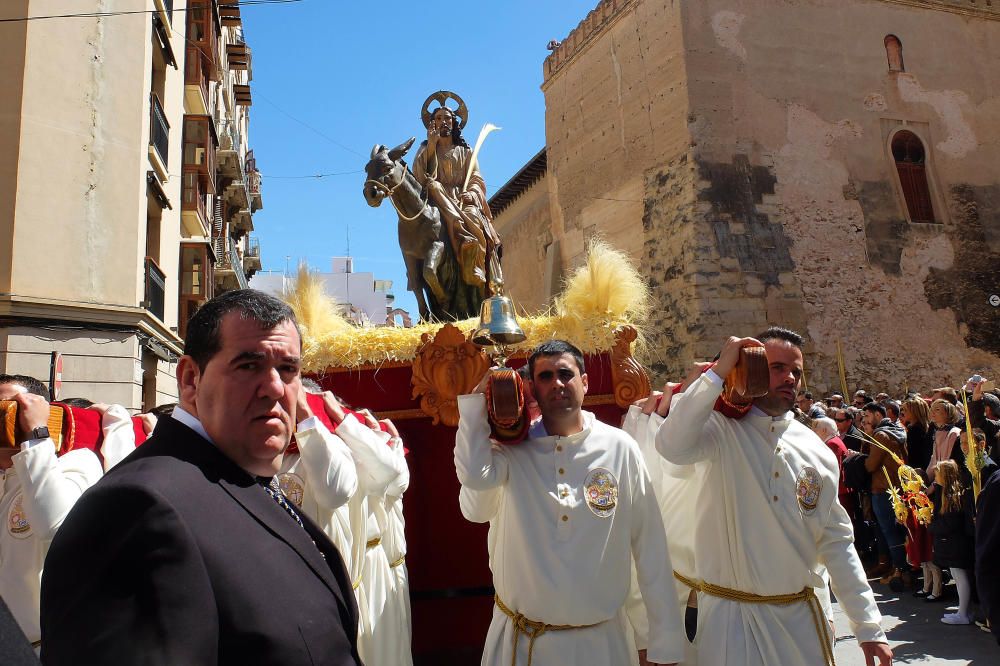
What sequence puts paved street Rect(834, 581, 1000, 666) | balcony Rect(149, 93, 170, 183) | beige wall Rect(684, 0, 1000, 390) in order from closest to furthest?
paved street Rect(834, 581, 1000, 666) → balcony Rect(149, 93, 170, 183) → beige wall Rect(684, 0, 1000, 390)

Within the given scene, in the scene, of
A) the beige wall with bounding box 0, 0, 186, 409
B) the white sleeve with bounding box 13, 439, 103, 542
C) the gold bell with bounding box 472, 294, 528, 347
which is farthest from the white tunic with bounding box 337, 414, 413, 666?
the beige wall with bounding box 0, 0, 186, 409

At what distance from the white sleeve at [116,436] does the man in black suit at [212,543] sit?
6.94ft

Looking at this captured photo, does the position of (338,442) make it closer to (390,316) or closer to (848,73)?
(390,316)

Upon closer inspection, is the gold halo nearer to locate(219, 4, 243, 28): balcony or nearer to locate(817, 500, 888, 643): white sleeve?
locate(817, 500, 888, 643): white sleeve

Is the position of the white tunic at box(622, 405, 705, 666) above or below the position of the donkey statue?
below

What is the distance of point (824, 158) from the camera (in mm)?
18484

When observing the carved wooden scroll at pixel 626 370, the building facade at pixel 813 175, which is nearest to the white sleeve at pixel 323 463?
the carved wooden scroll at pixel 626 370

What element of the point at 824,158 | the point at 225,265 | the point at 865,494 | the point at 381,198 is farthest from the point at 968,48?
the point at 225,265

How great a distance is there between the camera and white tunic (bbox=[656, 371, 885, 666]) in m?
2.93

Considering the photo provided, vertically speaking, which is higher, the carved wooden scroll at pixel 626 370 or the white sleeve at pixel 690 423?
the carved wooden scroll at pixel 626 370

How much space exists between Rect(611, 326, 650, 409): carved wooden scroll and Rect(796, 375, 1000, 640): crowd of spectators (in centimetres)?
251

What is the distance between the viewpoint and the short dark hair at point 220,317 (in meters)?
1.62

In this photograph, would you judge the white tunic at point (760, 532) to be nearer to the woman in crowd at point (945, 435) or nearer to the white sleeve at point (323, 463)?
the white sleeve at point (323, 463)

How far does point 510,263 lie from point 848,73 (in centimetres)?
1329
